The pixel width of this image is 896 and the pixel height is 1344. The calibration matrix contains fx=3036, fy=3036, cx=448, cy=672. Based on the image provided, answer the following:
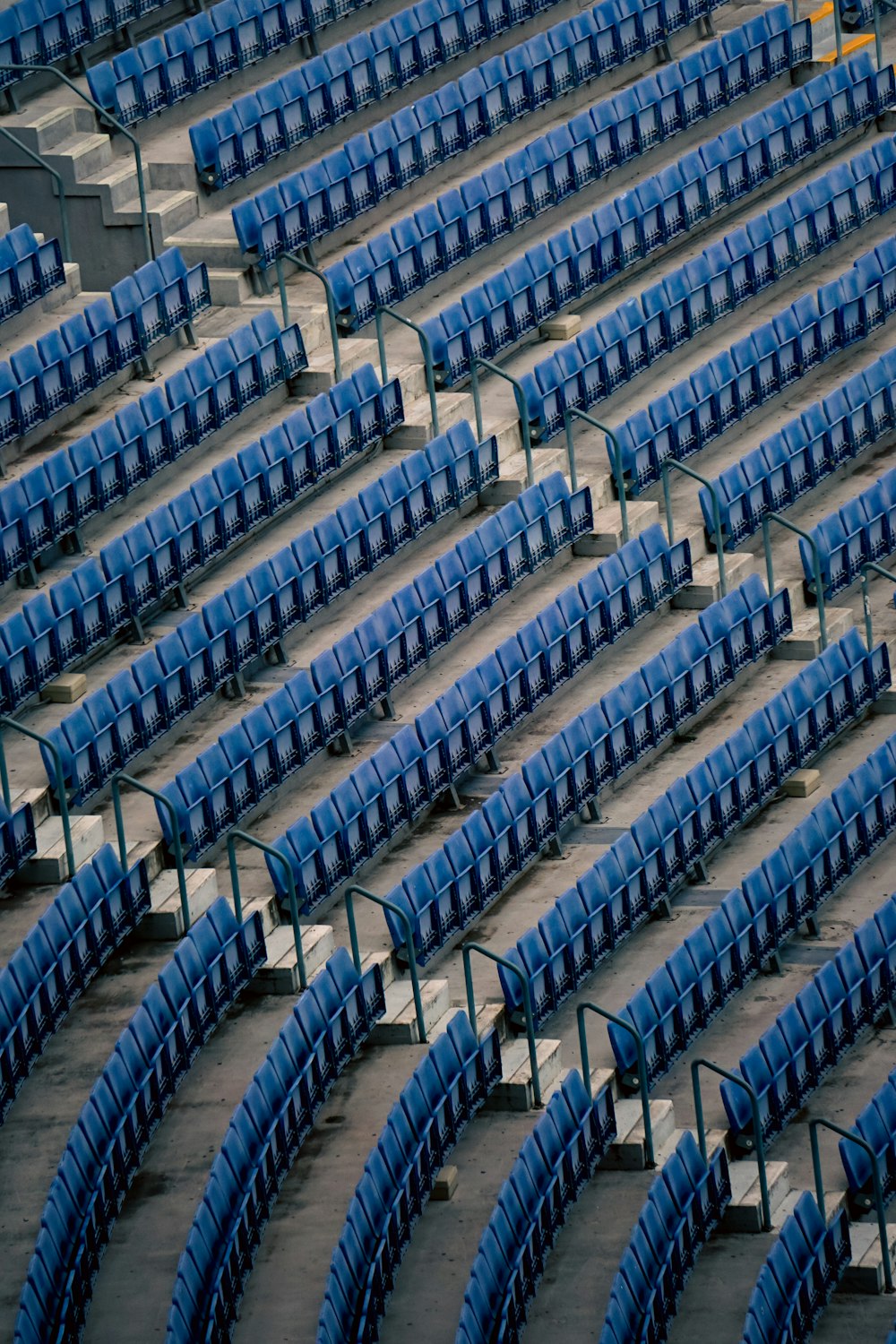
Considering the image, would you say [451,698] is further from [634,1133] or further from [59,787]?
[634,1133]

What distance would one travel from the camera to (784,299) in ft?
58.2

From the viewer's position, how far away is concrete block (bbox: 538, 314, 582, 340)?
1666cm

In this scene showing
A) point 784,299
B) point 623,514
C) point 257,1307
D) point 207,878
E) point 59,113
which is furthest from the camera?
point 784,299

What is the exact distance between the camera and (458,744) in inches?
542

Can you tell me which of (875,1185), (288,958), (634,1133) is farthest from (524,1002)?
(875,1185)

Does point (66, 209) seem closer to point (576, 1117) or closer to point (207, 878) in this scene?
point (207, 878)

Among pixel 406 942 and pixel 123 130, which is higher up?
pixel 123 130

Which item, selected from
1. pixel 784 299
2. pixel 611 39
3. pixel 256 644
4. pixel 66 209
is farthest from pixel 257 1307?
pixel 611 39

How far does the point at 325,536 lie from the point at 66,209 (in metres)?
3.15

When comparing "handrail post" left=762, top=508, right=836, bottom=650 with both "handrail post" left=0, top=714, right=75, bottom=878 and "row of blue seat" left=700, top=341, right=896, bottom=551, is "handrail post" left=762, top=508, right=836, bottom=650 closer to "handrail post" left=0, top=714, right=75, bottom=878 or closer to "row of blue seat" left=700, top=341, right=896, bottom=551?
"row of blue seat" left=700, top=341, right=896, bottom=551

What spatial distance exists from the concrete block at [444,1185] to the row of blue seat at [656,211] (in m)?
5.53

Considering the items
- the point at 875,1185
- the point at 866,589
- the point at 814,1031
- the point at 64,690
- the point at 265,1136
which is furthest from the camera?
the point at 866,589

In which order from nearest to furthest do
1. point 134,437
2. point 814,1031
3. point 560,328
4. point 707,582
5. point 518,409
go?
point 814,1031
point 134,437
point 707,582
point 518,409
point 560,328

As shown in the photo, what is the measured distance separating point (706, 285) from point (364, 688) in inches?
165
